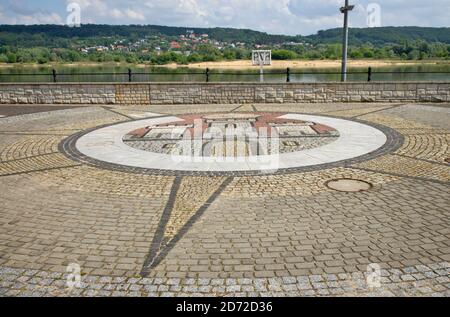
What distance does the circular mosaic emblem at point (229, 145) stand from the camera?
8.37 m

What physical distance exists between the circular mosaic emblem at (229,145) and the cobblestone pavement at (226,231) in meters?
0.49

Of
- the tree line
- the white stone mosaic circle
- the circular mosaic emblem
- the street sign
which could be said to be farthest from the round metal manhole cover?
the tree line

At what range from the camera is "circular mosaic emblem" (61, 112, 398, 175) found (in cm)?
837

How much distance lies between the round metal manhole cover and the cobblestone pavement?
13 centimetres

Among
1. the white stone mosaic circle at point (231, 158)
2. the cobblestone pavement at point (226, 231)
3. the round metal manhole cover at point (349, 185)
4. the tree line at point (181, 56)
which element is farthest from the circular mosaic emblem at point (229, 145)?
the tree line at point (181, 56)

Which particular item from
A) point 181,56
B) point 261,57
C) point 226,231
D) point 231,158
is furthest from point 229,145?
point 181,56

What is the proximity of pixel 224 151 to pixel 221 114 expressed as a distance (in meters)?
5.96

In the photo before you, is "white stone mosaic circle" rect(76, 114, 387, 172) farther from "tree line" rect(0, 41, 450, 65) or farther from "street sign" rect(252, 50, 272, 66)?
"tree line" rect(0, 41, 450, 65)

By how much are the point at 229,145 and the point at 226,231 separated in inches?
194

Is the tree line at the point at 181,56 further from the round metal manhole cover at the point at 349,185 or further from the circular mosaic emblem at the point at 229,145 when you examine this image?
the round metal manhole cover at the point at 349,185

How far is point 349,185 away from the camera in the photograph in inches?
275

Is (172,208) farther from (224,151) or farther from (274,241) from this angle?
(224,151)
